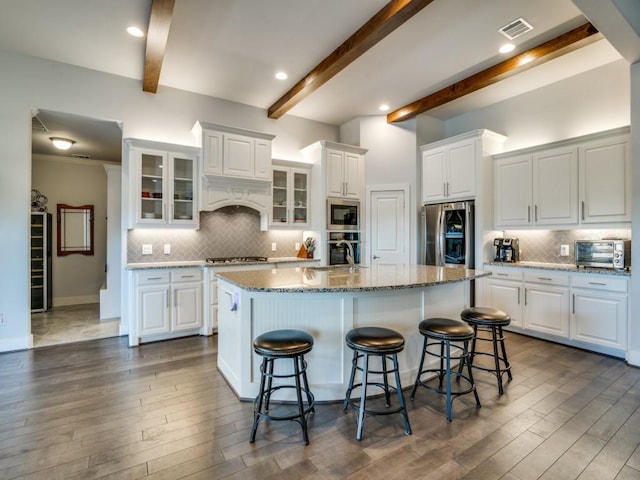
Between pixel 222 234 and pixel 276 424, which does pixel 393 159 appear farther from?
pixel 276 424

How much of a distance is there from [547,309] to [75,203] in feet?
26.0

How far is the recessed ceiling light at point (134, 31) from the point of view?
3115 mm

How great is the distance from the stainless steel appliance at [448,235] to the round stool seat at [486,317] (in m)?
1.96

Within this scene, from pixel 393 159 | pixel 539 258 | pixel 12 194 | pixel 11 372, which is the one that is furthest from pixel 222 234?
pixel 539 258

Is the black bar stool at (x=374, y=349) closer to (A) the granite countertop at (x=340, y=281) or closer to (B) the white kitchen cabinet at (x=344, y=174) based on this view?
(A) the granite countertop at (x=340, y=281)

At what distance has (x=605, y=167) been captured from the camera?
Result: 11.8 feet

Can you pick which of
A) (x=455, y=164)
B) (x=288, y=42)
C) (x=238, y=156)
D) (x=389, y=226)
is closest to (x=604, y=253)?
(x=455, y=164)

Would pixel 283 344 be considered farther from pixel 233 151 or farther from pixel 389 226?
pixel 389 226

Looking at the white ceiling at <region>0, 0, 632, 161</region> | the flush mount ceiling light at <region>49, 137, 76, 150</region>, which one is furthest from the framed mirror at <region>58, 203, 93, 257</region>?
the white ceiling at <region>0, 0, 632, 161</region>

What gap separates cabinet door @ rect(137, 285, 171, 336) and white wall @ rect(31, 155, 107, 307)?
11.6 ft

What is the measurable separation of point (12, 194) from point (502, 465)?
16.5 ft

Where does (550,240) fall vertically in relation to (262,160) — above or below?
below

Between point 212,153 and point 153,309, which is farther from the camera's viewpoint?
point 212,153

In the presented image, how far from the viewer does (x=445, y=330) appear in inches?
92.3
